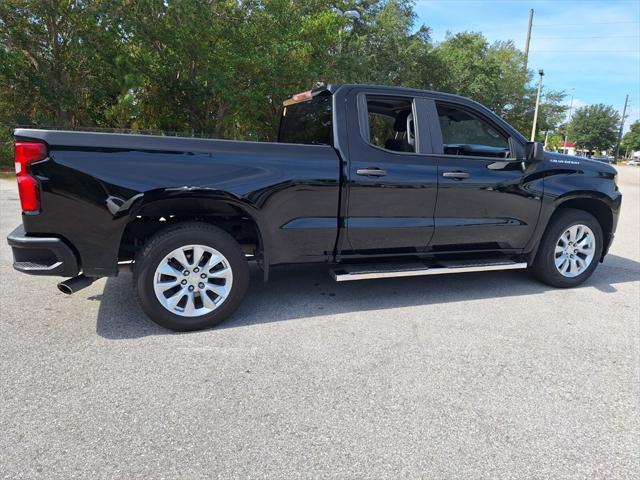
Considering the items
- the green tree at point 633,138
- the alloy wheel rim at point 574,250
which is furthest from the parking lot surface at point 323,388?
the green tree at point 633,138

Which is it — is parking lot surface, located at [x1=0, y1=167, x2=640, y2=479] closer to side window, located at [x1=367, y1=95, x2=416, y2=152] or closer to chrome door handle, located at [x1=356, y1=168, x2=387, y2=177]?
chrome door handle, located at [x1=356, y1=168, x2=387, y2=177]

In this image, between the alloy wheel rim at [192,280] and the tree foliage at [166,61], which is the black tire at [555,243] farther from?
the tree foliage at [166,61]

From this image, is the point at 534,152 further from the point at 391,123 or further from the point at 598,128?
the point at 598,128

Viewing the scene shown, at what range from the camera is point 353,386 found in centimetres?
292

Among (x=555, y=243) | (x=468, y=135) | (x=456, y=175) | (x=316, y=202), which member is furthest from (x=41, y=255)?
(x=555, y=243)

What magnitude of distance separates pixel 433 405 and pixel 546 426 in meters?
0.61

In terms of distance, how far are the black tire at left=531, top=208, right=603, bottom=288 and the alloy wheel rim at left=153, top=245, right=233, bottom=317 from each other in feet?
10.8

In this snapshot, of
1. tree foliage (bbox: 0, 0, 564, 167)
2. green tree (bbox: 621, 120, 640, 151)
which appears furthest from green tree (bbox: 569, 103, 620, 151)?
tree foliage (bbox: 0, 0, 564, 167)

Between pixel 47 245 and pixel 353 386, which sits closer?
pixel 353 386

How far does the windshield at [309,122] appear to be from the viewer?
4207mm

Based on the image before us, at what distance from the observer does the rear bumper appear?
3.27 meters

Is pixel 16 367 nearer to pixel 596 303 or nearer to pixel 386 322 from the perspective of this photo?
pixel 386 322

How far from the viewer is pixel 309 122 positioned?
4.57 meters

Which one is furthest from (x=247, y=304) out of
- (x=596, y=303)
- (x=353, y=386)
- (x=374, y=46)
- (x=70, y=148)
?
(x=374, y=46)
